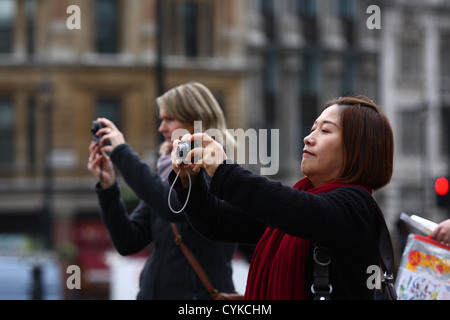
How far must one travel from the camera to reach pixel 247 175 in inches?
86.4

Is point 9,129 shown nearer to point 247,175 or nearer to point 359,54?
point 359,54

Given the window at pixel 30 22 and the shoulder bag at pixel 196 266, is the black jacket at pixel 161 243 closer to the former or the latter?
the shoulder bag at pixel 196 266

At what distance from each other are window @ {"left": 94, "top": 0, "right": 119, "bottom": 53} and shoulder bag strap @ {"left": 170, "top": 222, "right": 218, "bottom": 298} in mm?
23967

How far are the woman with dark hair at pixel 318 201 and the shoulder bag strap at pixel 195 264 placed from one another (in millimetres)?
975

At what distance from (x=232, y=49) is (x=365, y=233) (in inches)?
1018

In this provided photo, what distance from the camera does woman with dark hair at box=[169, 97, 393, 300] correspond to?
7.18 feet

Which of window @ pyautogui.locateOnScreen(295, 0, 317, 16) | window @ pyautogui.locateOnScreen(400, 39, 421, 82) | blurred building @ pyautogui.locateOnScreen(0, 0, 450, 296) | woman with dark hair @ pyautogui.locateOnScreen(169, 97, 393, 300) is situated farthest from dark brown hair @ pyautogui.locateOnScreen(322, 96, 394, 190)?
window @ pyautogui.locateOnScreen(400, 39, 421, 82)

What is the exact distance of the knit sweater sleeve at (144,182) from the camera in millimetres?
3396

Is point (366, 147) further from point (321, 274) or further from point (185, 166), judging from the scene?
point (185, 166)

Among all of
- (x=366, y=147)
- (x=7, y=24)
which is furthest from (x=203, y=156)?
(x=7, y=24)

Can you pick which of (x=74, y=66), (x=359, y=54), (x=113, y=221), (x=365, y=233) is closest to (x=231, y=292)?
(x=113, y=221)

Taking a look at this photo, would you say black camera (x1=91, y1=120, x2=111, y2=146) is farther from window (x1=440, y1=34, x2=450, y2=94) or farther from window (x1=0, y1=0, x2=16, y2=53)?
window (x1=440, y1=34, x2=450, y2=94)

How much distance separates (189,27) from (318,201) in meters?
26.2
